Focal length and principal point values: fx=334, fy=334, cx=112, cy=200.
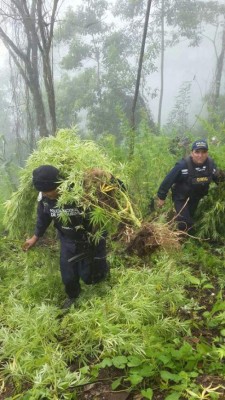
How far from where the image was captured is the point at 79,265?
3885 mm

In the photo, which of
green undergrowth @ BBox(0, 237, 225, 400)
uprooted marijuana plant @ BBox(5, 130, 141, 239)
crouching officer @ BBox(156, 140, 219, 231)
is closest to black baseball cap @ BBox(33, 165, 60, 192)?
uprooted marijuana plant @ BBox(5, 130, 141, 239)

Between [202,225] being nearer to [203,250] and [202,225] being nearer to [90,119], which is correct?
[203,250]

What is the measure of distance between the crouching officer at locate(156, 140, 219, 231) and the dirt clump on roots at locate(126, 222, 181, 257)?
6.10 feet

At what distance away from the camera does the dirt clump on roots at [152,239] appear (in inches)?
122

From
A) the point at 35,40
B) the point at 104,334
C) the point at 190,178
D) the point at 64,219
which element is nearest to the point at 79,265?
the point at 64,219

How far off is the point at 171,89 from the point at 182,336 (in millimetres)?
54077

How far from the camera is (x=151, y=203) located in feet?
20.2

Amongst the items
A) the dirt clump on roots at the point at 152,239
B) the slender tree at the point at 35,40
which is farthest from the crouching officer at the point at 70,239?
the slender tree at the point at 35,40

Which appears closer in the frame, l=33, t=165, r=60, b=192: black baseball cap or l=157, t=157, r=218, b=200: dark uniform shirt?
l=33, t=165, r=60, b=192: black baseball cap

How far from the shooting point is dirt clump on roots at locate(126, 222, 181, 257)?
309cm

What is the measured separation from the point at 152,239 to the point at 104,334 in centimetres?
98

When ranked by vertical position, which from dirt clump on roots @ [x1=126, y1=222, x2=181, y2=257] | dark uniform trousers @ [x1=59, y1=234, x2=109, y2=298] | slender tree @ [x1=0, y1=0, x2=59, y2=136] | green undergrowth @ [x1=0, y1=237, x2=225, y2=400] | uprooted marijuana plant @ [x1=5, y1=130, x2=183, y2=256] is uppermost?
slender tree @ [x1=0, y1=0, x2=59, y2=136]

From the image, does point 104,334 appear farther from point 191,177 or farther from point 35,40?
point 35,40

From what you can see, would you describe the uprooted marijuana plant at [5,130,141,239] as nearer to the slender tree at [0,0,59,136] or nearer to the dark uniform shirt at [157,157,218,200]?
the dark uniform shirt at [157,157,218,200]
